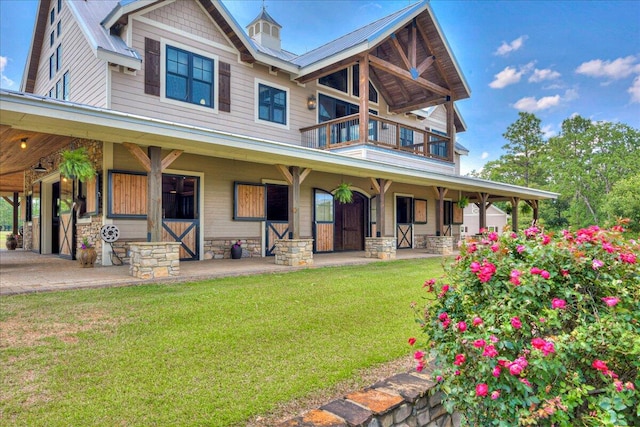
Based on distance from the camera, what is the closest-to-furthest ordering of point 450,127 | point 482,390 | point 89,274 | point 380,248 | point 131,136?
point 482,390, point 131,136, point 89,274, point 380,248, point 450,127

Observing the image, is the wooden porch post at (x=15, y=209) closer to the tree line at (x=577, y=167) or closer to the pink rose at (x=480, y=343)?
the pink rose at (x=480, y=343)

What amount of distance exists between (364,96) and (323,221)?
3989 millimetres

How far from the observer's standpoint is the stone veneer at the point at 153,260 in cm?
652

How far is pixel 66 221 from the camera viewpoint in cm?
1006

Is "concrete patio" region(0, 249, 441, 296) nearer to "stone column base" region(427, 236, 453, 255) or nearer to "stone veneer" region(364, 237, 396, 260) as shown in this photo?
"stone veneer" region(364, 237, 396, 260)

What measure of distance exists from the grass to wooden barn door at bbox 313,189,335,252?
583 cm

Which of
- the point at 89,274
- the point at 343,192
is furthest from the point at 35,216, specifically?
the point at 343,192

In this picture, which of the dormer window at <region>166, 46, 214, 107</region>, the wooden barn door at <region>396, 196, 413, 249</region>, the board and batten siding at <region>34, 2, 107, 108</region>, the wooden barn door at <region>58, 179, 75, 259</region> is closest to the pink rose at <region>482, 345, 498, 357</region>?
the board and batten siding at <region>34, 2, 107, 108</region>

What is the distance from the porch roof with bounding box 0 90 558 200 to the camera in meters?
5.24

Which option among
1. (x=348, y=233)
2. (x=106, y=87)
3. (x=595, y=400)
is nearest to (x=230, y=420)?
(x=595, y=400)

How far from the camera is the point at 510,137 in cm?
3850

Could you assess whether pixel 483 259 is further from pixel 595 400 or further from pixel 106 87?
pixel 106 87

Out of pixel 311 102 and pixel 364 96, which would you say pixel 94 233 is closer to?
pixel 311 102

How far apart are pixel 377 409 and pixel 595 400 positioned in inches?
43.8
